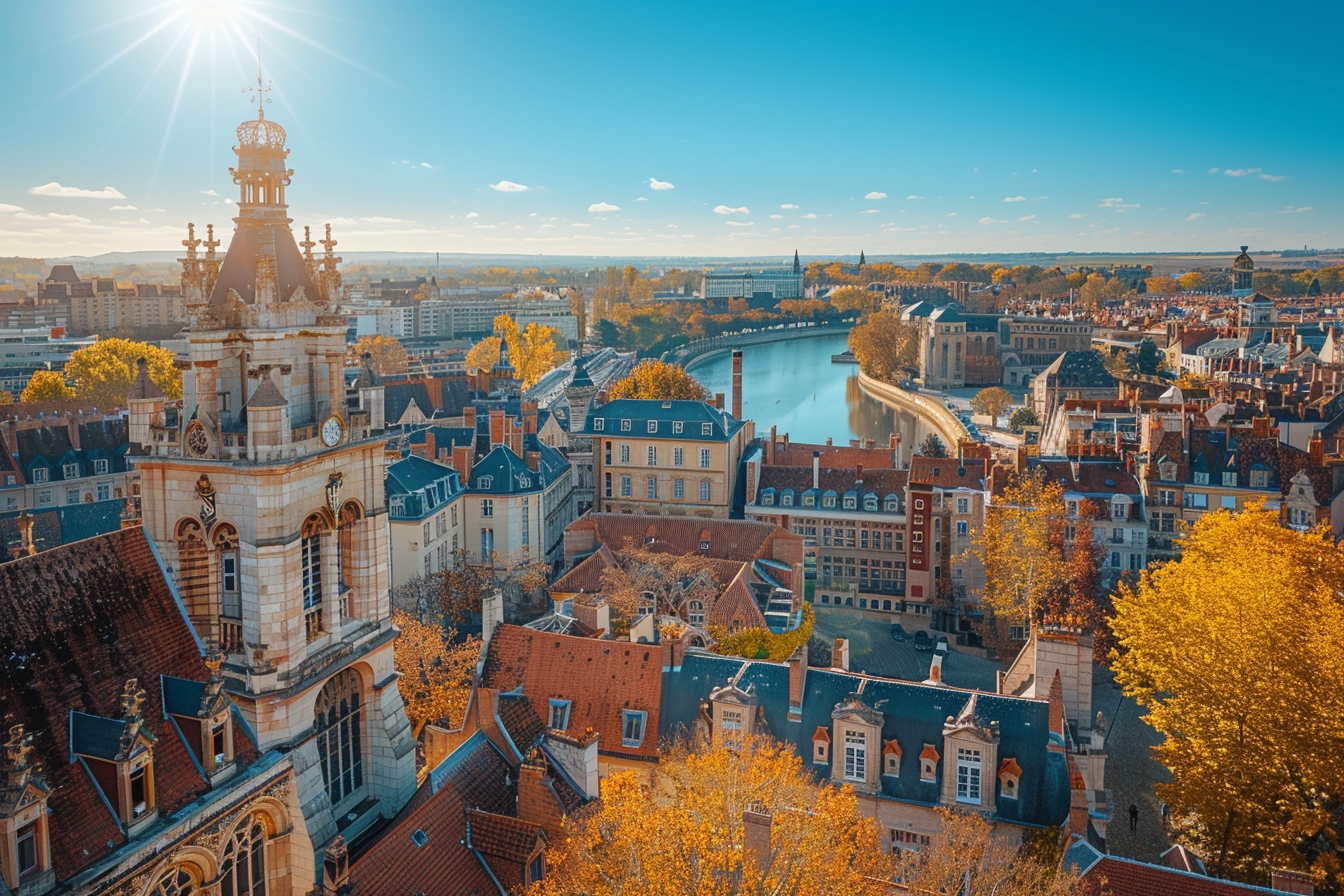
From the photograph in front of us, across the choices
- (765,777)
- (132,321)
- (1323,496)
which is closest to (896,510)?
(1323,496)

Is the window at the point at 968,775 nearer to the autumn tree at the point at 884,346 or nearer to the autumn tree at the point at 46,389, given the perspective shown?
the autumn tree at the point at 46,389

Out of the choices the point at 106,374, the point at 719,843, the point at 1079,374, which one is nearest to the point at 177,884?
the point at 719,843

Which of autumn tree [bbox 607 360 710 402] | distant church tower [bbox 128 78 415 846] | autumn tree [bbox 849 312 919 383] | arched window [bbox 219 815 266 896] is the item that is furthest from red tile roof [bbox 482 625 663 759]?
autumn tree [bbox 849 312 919 383]

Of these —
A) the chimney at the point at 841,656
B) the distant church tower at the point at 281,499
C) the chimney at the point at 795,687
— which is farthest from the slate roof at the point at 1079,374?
the distant church tower at the point at 281,499

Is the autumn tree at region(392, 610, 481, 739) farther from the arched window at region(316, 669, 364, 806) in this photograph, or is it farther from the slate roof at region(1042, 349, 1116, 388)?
the slate roof at region(1042, 349, 1116, 388)

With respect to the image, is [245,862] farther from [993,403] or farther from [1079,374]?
[1079,374]
